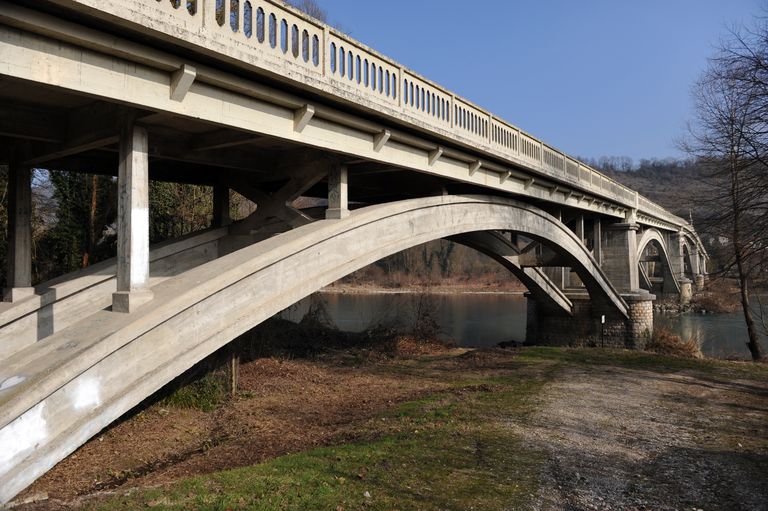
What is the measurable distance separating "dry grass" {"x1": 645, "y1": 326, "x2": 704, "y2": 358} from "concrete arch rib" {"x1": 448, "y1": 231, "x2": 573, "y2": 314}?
386cm

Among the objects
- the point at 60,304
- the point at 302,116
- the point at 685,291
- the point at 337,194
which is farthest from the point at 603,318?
the point at 685,291

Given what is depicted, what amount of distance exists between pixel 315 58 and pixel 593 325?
1853 cm

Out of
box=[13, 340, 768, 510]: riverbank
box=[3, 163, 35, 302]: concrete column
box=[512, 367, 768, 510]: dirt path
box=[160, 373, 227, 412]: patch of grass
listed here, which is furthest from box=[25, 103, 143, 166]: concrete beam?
box=[512, 367, 768, 510]: dirt path

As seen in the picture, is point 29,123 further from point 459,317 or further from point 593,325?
point 459,317

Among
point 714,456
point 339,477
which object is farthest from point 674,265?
point 339,477

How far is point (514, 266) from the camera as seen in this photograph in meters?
19.3

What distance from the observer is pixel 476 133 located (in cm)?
1149

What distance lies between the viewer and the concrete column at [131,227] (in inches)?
203

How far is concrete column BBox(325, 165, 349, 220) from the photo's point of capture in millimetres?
8180

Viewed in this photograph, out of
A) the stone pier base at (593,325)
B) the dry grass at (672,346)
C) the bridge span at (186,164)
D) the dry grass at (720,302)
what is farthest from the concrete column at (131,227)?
the dry grass at (720,302)

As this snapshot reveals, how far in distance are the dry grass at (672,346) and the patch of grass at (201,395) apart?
48.0ft

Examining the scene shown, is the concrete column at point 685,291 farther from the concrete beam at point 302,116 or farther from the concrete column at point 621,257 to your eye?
the concrete beam at point 302,116

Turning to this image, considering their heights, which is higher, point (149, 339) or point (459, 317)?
point (149, 339)

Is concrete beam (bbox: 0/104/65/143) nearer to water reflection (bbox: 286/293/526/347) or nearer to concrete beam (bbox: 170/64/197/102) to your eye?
concrete beam (bbox: 170/64/197/102)
